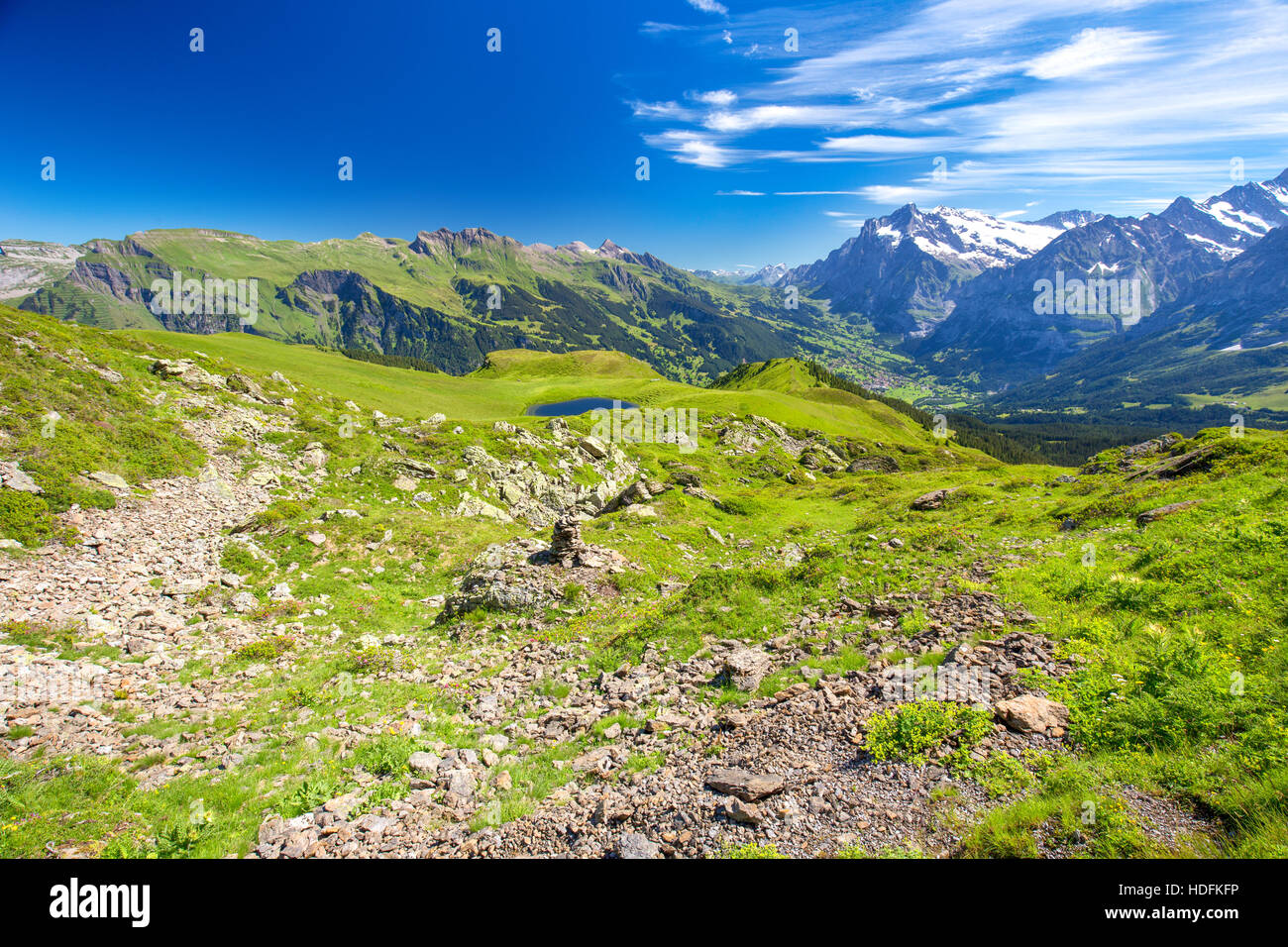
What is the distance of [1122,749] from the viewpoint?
7160 mm

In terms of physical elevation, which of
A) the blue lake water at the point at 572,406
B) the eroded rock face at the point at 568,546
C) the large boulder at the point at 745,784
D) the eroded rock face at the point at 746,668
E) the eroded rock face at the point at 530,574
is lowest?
the eroded rock face at the point at 746,668

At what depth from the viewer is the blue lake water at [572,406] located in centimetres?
8919

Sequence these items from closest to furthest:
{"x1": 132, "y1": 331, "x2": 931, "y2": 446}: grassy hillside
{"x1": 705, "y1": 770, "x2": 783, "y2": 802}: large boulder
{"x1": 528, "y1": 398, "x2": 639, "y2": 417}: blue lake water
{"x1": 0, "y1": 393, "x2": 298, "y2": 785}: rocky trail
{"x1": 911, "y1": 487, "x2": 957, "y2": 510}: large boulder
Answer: {"x1": 705, "y1": 770, "x2": 783, "y2": 802}: large boulder < {"x1": 0, "y1": 393, "x2": 298, "y2": 785}: rocky trail < {"x1": 911, "y1": 487, "x2": 957, "y2": 510}: large boulder < {"x1": 132, "y1": 331, "x2": 931, "y2": 446}: grassy hillside < {"x1": 528, "y1": 398, "x2": 639, "y2": 417}: blue lake water

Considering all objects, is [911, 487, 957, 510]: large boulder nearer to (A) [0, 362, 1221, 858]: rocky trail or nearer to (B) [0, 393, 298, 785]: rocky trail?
(A) [0, 362, 1221, 858]: rocky trail

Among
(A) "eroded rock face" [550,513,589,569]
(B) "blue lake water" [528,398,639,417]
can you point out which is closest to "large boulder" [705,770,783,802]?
(A) "eroded rock face" [550,513,589,569]

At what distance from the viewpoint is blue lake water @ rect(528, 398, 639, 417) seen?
8919 centimetres

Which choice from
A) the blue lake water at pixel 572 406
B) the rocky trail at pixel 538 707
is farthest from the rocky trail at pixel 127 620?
the blue lake water at pixel 572 406

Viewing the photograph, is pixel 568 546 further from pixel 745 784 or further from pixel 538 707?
pixel 745 784

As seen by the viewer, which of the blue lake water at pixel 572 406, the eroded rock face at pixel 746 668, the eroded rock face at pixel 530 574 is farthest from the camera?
the blue lake water at pixel 572 406

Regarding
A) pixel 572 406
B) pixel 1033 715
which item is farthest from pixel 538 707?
pixel 572 406

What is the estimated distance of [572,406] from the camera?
97062mm

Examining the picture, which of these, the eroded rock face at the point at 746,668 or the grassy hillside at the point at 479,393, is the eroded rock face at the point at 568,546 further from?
the grassy hillside at the point at 479,393

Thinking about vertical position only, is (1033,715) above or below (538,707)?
above
